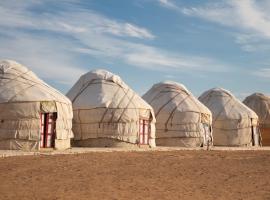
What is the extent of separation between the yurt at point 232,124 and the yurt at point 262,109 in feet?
17.5

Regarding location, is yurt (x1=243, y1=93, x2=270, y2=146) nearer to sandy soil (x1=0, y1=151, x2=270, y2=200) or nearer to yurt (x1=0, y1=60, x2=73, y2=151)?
yurt (x1=0, y1=60, x2=73, y2=151)

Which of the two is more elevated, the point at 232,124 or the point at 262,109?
the point at 262,109

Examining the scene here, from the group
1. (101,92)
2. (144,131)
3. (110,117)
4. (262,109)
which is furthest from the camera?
(262,109)

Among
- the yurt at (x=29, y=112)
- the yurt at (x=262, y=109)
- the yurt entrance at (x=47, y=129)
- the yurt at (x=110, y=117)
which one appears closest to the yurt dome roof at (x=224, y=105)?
the yurt at (x=262, y=109)

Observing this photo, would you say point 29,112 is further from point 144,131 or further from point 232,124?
point 232,124

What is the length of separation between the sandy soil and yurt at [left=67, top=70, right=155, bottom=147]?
481cm

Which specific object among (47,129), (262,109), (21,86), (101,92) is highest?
(262,109)

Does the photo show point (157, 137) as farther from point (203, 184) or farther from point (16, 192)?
point (16, 192)

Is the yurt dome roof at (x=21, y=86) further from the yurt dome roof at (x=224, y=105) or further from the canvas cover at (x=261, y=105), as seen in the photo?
the canvas cover at (x=261, y=105)

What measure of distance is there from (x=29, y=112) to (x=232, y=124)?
456 inches

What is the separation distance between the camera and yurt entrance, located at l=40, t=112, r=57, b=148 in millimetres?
13383

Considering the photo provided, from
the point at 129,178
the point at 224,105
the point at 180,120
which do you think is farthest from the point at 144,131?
the point at 129,178

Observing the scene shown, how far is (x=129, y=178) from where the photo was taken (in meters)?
7.73

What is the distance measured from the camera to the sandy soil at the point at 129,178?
6.30 meters
